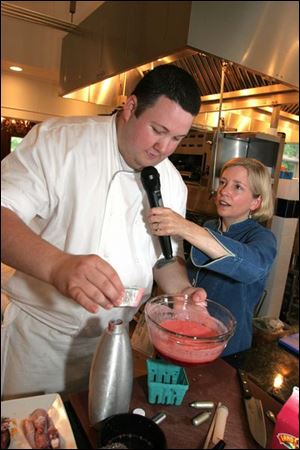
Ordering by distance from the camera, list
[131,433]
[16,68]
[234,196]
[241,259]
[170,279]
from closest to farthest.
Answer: [16,68] < [131,433] < [170,279] < [241,259] < [234,196]

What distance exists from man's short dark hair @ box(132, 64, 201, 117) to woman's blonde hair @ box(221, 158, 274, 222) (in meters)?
0.57

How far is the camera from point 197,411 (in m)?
0.57

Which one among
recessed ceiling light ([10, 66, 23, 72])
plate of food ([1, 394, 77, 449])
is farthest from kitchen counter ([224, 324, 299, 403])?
recessed ceiling light ([10, 66, 23, 72])

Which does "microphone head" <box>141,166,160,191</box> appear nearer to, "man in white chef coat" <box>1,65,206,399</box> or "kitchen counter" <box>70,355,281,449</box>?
"man in white chef coat" <box>1,65,206,399</box>

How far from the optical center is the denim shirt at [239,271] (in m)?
0.84

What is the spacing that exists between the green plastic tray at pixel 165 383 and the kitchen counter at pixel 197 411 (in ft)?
0.04

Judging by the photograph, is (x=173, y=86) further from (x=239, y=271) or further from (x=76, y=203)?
(x=239, y=271)

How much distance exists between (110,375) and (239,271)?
1.56 ft

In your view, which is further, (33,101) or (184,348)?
(184,348)

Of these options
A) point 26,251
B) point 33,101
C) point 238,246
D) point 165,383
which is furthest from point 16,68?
point 238,246

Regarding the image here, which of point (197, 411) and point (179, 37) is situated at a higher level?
point (179, 37)

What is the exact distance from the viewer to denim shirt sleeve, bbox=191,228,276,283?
824mm

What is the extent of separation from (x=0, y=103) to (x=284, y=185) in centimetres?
92

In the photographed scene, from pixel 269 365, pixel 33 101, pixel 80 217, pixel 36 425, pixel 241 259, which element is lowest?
pixel 269 365
